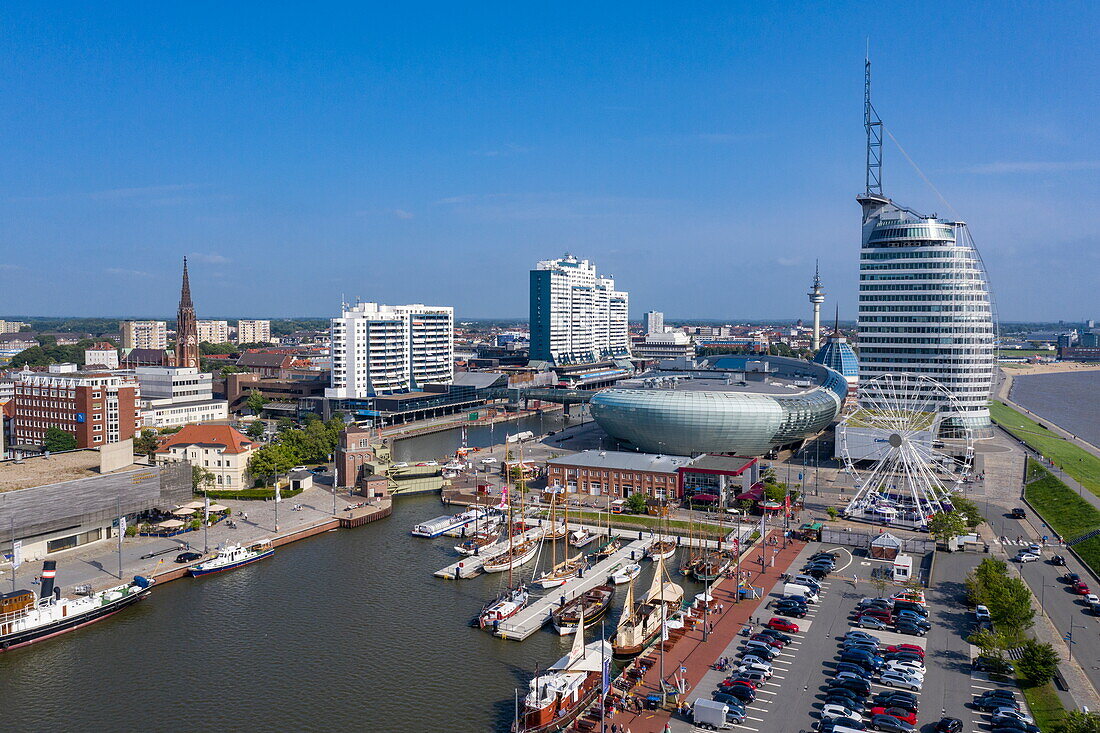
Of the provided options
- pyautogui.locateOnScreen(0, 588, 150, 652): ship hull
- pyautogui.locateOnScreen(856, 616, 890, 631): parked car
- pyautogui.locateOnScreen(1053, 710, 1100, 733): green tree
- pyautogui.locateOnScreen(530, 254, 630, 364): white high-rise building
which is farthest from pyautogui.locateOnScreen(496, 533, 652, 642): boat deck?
pyautogui.locateOnScreen(530, 254, 630, 364): white high-rise building

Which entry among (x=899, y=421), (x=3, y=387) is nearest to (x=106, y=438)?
(x=3, y=387)

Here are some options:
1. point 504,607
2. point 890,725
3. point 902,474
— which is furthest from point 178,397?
point 890,725

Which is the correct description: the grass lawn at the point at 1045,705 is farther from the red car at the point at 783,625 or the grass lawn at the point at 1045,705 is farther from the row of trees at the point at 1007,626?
the red car at the point at 783,625

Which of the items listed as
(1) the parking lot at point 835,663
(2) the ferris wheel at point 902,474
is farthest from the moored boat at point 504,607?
(2) the ferris wheel at point 902,474

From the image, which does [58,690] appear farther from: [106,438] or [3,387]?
[3,387]

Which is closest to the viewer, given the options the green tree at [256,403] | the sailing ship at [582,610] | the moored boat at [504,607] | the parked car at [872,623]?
the parked car at [872,623]

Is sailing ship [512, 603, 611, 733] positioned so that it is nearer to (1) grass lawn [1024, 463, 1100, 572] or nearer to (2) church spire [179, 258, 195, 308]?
(1) grass lawn [1024, 463, 1100, 572]

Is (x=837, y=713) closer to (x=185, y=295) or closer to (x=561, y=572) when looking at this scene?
(x=561, y=572)
